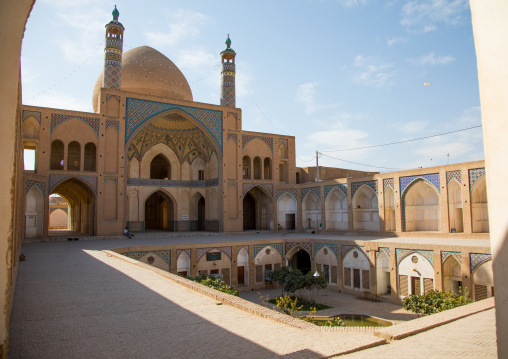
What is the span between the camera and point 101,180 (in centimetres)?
1566

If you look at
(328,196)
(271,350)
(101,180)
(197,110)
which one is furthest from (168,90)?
(271,350)

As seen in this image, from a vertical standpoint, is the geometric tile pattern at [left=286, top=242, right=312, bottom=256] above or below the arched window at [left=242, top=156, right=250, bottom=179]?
below

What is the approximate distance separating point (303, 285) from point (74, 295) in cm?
729

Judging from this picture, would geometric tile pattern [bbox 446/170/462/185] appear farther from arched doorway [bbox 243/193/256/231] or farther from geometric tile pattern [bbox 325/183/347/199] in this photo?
arched doorway [bbox 243/193/256/231]

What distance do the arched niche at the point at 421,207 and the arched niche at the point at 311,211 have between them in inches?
175

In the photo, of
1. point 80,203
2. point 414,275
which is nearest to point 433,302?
point 414,275

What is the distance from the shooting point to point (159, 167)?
22.0 m

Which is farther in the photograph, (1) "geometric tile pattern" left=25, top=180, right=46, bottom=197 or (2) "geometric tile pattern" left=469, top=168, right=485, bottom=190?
(1) "geometric tile pattern" left=25, top=180, right=46, bottom=197

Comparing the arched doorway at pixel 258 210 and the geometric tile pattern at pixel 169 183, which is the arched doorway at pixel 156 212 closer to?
the geometric tile pattern at pixel 169 183

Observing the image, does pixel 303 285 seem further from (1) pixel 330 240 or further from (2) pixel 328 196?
(2) pixel 328 196

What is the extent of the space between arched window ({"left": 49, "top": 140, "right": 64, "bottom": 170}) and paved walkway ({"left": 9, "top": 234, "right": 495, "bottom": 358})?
11.5m

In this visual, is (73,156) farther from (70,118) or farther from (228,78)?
(228,78)

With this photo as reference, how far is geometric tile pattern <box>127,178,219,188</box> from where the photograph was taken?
18.7m

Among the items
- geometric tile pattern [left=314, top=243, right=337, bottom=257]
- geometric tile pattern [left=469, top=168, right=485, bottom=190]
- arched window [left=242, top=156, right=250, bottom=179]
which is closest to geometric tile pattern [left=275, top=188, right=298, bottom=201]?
arched window [left=242, top=156, right=250, bottom=179]
